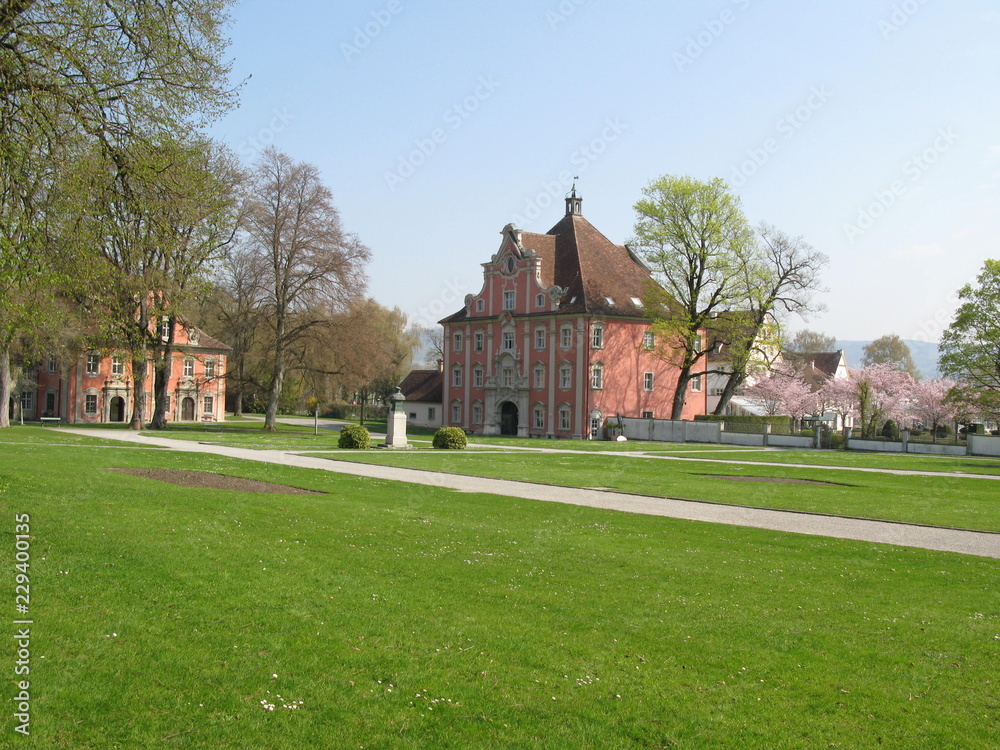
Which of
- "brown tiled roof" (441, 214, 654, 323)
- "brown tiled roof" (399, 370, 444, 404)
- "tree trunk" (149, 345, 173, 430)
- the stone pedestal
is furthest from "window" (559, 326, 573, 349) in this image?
"tree trunk" (149, 345, 173, 430)

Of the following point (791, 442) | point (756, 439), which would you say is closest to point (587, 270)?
point (756, 439)

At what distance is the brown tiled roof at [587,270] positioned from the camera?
67.9m

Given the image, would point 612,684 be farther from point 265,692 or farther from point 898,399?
point 898,399

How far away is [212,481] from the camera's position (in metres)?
21.0

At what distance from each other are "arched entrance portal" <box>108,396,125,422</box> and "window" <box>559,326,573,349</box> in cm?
3704

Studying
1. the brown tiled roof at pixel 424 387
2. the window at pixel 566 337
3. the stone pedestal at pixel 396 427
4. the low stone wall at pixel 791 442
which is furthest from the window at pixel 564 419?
the stone pedestal at pixel 396 427

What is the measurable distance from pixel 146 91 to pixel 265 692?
9.82 m

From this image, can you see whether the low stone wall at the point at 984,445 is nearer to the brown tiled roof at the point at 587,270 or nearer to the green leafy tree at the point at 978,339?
the green leafy tree at the point at 978,339

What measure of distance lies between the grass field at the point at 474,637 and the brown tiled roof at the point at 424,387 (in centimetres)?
6620

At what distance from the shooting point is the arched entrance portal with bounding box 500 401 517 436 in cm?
7106

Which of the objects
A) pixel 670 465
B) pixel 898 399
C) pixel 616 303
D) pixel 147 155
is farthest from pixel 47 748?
pixel 898 399

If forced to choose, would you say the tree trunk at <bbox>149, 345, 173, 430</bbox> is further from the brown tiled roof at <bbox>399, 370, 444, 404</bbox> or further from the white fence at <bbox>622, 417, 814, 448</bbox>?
the white fence at <bbox>622, 417, 814, 448</bbox>

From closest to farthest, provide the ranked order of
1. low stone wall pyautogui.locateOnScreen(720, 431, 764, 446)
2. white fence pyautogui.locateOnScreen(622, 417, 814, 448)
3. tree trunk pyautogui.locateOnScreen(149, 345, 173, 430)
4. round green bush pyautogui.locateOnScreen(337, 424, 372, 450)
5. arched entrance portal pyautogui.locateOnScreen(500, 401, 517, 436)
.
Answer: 1. round green bush pyautogui.locateOnScreen(337, 424, 372, 450)
2. tree trunk pyautogui.locateOnScreen(149, 345, 173, 430)
3. white fence pyautogui.locateOnScreen(622, 417, 814, 448)
4. low stone wall pyautogui.locateOnScreen(720, 431, 764, 446)
5. arched entrance portal pyautogui.locateOnScreen(500, 401, 517, 436)

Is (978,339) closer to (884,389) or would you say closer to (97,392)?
(884,389)
